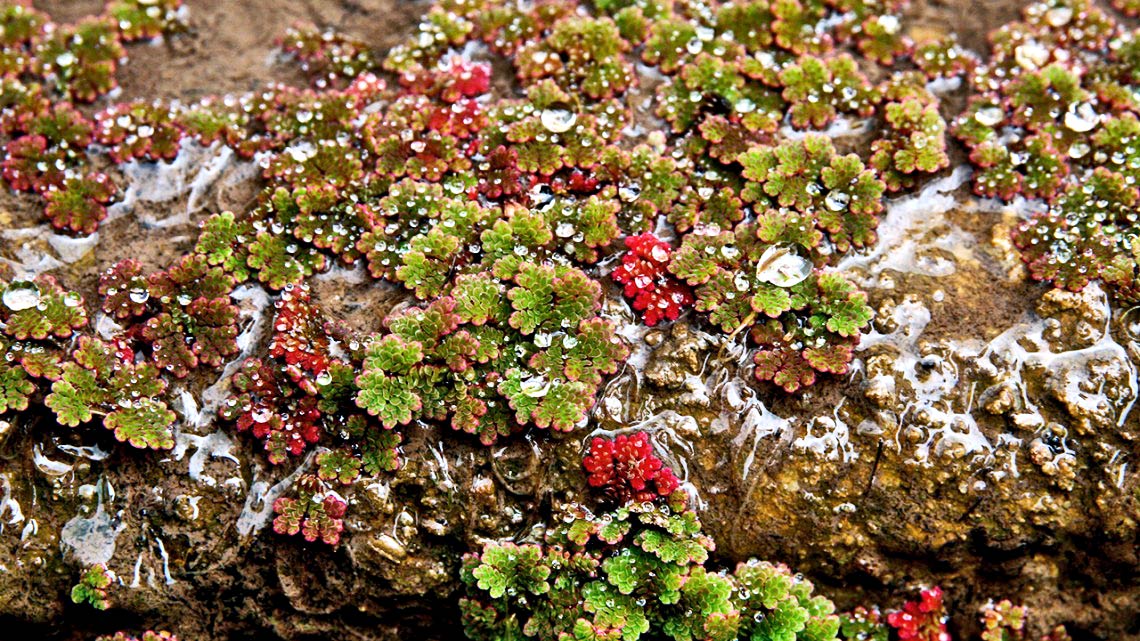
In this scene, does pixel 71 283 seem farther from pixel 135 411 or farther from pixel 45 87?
pixel 45 87

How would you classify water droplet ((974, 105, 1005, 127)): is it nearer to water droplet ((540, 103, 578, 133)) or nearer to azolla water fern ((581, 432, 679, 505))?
water droplet ((540, 103, 578, 133))

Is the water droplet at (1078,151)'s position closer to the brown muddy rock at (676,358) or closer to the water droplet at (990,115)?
the water droplet at (990,115)

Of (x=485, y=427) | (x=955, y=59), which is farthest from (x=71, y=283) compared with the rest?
(x=955, y=59)

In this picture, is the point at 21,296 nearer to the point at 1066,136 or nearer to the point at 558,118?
the point at 558,118

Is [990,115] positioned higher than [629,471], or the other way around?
[990,115]

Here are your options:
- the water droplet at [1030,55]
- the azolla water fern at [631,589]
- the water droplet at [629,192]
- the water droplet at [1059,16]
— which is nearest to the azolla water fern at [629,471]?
the azolla water fern at [631,589]

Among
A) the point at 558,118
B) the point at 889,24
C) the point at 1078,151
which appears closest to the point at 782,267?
the point at 558,118
